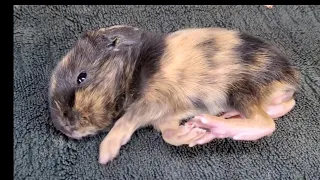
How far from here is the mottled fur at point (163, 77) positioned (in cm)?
182

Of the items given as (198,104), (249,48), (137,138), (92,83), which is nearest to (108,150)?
(137,138)

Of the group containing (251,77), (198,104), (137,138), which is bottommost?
(137,138)

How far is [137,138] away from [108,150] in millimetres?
164

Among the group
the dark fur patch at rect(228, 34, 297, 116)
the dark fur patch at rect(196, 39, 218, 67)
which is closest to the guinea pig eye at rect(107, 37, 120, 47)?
the dark fur patch at rect(196, 39, 218, 67)

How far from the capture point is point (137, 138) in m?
1.96

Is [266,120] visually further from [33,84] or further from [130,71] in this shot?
[33,84]

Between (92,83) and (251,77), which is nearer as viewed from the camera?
(92,83)

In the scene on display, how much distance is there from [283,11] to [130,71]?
1.22 metres

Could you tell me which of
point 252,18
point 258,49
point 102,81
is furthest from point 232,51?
point 252,18

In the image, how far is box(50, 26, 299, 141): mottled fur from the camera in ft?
5.97

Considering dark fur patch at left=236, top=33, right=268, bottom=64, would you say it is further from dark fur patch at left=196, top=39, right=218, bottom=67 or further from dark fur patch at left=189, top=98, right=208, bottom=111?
dark fur patch at left=189, top=98, right=208, bottom=111

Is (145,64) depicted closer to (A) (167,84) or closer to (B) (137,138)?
(A) (167,84)

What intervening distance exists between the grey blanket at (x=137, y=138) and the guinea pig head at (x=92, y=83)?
143 millimetres

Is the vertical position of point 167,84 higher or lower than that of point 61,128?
higher
